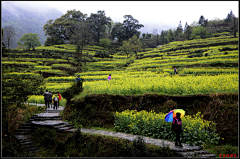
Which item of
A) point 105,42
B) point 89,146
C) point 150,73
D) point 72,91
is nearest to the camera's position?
point 89,146

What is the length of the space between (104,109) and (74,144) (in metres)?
3.20

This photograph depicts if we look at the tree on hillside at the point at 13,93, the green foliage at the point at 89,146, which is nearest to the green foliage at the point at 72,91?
the tree on hillside at the point at 13,93

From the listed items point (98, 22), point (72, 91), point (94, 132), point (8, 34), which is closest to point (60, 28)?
point (98, 22)

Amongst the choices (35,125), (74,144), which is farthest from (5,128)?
(74,144)

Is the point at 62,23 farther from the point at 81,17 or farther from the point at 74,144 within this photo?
the point at 74,144

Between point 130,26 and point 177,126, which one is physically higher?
point 130,26

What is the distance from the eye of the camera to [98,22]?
263 feet

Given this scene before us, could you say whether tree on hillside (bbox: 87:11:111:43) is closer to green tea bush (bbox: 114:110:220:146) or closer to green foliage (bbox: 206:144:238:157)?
green tea bush (bbox: 114:110:220:146)

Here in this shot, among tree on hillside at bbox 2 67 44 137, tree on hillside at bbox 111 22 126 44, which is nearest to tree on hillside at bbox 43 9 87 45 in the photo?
tree on hillside at bbox 111 22 126 44

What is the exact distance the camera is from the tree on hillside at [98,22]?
3126 inches

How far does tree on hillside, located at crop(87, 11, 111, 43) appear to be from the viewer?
79400mm

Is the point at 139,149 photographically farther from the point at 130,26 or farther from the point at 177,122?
the point at 130,26

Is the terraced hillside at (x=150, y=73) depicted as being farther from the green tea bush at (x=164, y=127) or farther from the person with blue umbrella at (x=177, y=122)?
the person with blue umbrella at (x=177, y=122)

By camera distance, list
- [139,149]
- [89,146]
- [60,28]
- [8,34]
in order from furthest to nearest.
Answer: [8,34] → [60,28] → [89,146] → [139,149]
